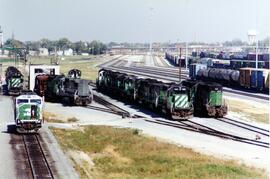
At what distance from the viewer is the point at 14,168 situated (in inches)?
981

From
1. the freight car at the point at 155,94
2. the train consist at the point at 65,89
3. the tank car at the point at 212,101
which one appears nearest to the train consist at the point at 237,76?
the freight car at the point at 155,94

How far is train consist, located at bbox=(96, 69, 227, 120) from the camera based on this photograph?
4362 cm

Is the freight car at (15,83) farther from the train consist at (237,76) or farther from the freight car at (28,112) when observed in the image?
the train consist at (237,76)

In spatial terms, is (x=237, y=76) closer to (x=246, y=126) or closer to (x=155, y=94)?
(x=155, y=94)

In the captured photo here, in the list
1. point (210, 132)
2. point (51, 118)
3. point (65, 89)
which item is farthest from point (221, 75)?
point (210, 132)

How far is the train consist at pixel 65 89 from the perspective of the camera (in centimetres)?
5497

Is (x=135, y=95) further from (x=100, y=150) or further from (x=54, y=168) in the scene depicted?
(x=54, y=168)

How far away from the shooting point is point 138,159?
2866 centimetres

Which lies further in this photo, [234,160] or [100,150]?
[100,150]

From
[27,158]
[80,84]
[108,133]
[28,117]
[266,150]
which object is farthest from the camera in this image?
[80,84]

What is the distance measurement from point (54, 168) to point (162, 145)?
369 inches

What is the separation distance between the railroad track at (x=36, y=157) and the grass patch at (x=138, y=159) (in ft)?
5.40

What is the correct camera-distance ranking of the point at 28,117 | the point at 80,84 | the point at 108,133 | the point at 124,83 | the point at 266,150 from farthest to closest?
the point at 124,83, the point at 80,84, the point at 108,133, the point at 28,117, the point at 266,150

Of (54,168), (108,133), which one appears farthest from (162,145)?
(54,168)
